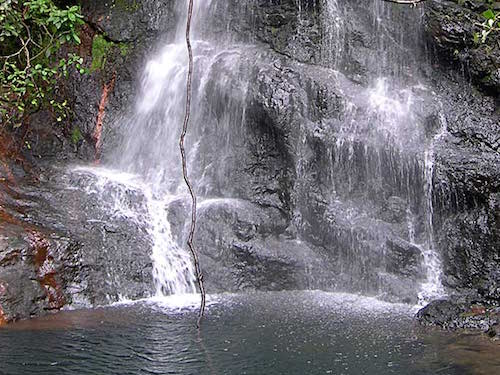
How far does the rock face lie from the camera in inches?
377

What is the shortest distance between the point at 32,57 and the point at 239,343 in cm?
743

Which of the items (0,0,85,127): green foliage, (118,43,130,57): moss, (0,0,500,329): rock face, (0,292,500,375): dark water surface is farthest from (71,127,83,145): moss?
(0,292,500,375): dark water surface

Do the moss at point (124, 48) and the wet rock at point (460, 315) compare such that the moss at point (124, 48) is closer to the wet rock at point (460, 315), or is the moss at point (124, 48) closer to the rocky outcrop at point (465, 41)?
the rocky outcrop at point (465, 41)

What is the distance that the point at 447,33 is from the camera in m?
12.2

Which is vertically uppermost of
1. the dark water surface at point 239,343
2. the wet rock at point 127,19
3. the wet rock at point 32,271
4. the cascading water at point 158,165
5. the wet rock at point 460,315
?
the wet rock at point 127,19

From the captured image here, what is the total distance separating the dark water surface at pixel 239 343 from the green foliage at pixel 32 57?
424cm

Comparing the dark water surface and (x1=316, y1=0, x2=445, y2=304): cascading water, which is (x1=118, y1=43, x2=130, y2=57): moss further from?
the dark water surface

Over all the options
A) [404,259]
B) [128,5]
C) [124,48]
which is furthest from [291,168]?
[128,5]

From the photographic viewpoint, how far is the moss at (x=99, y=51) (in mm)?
13109

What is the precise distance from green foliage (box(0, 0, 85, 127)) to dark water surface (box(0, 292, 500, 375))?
167 inches

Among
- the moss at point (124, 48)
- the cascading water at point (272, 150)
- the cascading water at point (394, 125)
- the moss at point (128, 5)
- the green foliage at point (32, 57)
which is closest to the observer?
the green foliage at point (32, 57)

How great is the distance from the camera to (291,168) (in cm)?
1123

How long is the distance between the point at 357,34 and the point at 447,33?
1.84m

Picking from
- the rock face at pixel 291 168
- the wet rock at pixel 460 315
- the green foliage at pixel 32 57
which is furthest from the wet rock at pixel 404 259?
the green foliage at pixel 32 57
